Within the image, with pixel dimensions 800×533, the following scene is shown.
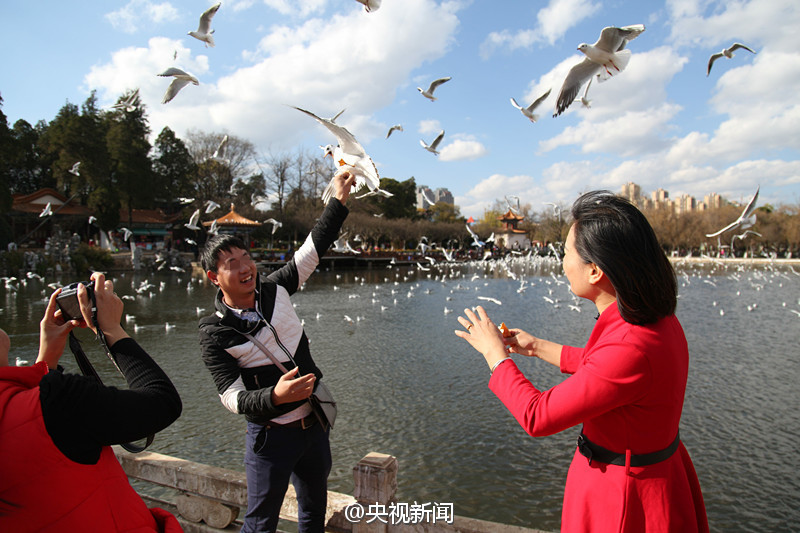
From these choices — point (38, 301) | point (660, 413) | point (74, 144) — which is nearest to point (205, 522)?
point (660, 413)

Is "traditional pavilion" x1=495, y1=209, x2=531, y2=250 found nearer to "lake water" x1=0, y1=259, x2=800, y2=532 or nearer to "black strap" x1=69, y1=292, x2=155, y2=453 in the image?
"lake water" x1=0, y1=259, x2=800, y2=532

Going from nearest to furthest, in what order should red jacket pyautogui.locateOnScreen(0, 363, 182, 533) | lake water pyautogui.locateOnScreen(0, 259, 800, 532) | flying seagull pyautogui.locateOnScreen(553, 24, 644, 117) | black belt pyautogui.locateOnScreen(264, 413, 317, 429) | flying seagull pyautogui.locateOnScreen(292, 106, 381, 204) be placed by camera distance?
red jacket pyautogui.locateOnScreen(0, 363, 182, 533), black belt pyautogui.locateOnScreen(264, 413, 317, 429), flying seagull pyautogui.locateOnScreen(292, 106, 381, 204), flying seagull pyautogui.locateOnScreen(553, 24, 644, 117), lake water pyautogui.locateOnScreen(0, 259, 800, 532)

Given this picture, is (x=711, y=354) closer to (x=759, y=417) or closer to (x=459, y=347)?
(x=759, y=417)

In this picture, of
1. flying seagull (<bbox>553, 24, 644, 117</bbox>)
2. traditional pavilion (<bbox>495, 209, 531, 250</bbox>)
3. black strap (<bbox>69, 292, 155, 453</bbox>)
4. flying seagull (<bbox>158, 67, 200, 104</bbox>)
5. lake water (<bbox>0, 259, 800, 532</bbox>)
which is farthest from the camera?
traditional pavilion (<bbox>495, 209, 531, 250</bbox>)

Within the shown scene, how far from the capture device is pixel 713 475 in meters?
5.20

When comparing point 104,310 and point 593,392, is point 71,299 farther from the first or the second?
point 593,392

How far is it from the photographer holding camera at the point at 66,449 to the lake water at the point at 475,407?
13.8ft

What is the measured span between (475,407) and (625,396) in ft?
20.4

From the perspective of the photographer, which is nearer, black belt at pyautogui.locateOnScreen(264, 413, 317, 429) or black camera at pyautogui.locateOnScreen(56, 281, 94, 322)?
black camera at pyautogui.locateOnScreen(56, 281, 94, 322)

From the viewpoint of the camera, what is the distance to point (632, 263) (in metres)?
1.19

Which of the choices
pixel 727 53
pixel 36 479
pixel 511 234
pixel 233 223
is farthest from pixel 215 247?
pixel 511 234

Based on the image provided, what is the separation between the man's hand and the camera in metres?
1.57

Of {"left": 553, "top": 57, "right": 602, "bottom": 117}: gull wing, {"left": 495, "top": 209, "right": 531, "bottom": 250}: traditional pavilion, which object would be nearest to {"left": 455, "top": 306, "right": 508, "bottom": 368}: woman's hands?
{"left": 553, "top": 57, "right": 602, "bottom": 117}: gull wing

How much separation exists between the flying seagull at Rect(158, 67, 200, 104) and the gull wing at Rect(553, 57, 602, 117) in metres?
3.04
